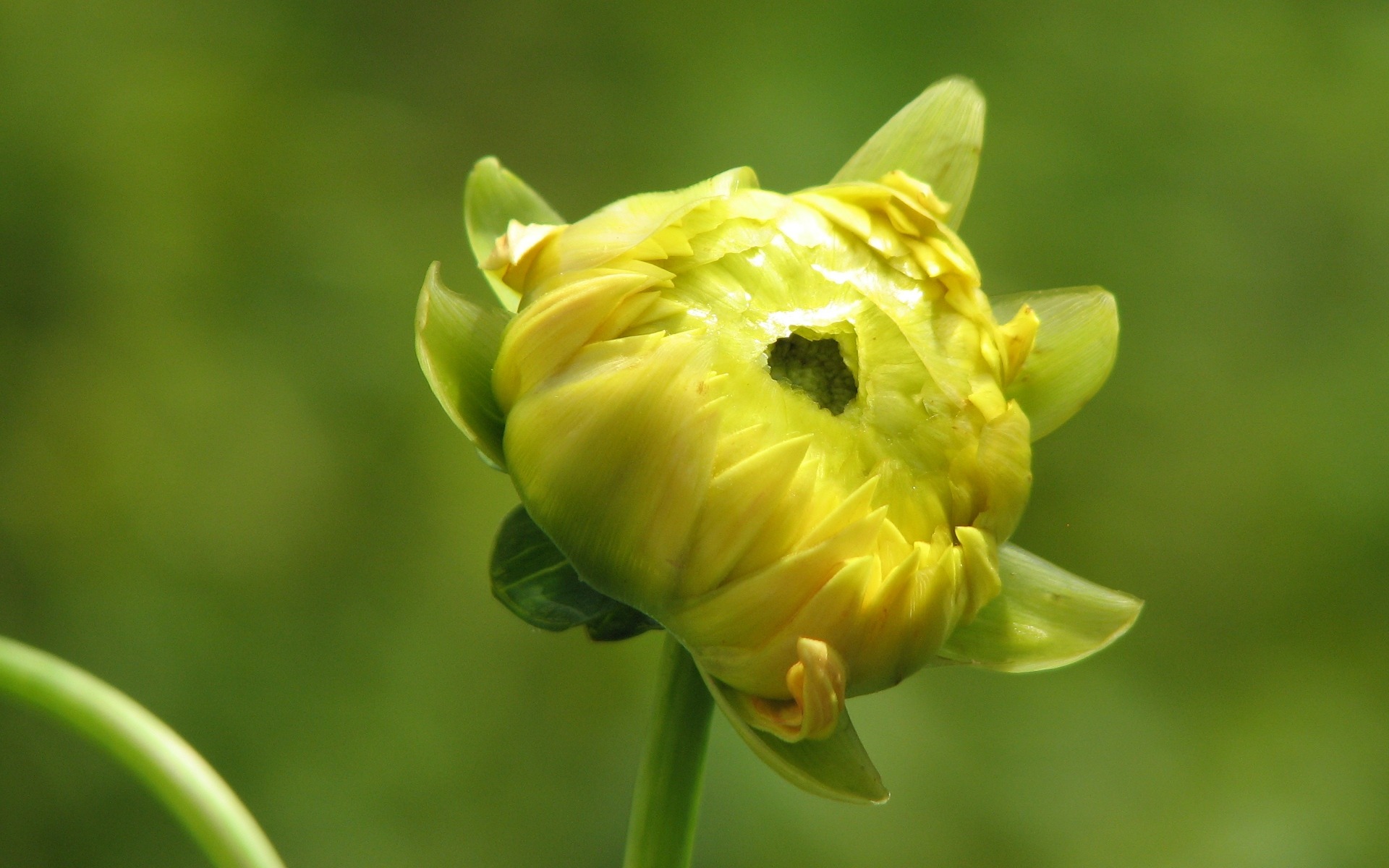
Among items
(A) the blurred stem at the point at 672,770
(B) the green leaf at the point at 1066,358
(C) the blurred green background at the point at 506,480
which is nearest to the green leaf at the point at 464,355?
(A) the blurred stem at the point at 672,770

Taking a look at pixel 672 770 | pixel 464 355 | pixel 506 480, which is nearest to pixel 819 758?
pixel 672 770

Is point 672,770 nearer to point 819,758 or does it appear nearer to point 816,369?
point 819,758

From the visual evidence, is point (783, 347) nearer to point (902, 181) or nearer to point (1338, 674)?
point (902, 181)

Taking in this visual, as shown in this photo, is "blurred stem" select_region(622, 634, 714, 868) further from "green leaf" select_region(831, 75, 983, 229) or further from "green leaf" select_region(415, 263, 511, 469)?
"green leaf" select_region(831, 75, 983, 229)

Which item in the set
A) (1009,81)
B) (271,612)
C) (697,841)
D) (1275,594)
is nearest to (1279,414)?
(1275,594)

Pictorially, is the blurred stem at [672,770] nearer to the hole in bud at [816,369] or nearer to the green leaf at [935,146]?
the hole in bud at [816,369]
